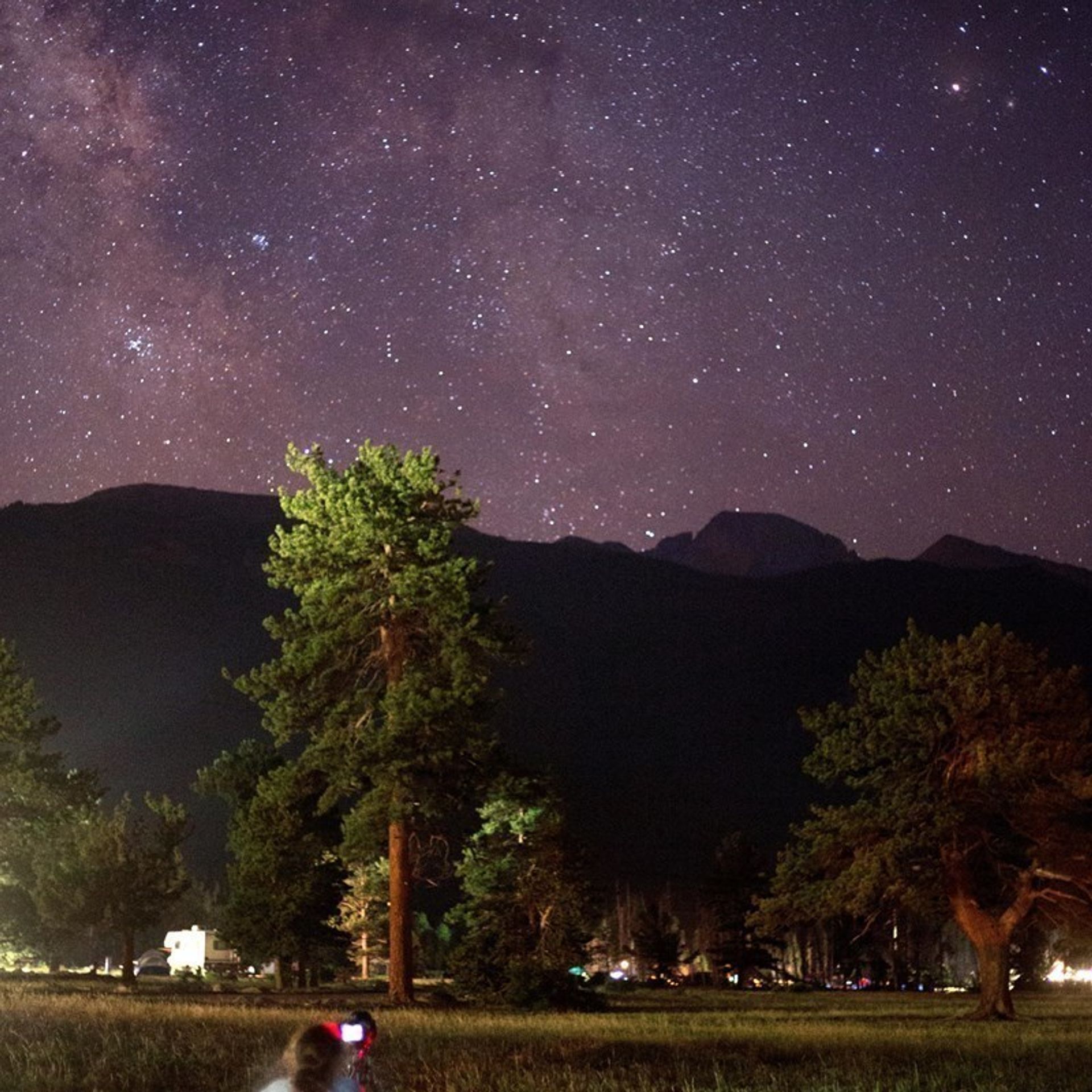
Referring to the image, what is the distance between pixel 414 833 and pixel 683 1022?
13.1 meters

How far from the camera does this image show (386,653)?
4953 centimetres

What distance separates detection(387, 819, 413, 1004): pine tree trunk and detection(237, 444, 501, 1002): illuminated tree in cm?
5

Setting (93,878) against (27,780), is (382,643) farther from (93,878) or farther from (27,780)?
(93,878)

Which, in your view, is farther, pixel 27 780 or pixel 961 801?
pixel 27 780

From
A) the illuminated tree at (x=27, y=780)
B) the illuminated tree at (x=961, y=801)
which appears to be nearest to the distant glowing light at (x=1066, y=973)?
the illuminated tree at (x=961, y=801)

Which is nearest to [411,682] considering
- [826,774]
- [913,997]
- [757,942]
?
[826,774]

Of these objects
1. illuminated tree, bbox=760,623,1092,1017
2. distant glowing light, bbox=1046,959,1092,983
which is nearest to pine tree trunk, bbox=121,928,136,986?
illuminated tree, bbox=760,623,1092,1017

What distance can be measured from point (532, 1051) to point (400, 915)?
79.0ft

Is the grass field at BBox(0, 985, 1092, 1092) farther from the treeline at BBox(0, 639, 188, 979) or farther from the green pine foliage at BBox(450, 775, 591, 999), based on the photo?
the treeline at BBox(0, 639, 188, 979)

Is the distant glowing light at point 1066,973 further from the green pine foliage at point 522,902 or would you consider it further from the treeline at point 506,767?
the green pine foliage at point 522,902

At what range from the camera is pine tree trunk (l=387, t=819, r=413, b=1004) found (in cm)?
4853

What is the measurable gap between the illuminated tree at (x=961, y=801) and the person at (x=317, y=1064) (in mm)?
44056

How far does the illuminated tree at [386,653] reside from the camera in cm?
4703

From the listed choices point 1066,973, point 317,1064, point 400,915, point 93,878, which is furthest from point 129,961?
point 1066,973
